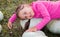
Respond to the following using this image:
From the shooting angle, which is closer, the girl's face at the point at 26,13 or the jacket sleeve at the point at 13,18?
the girl's face at the point at 26,13

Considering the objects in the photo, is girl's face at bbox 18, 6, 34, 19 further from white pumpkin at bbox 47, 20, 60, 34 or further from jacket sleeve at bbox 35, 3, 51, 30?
white pumpkin at bbox 47, 20, 60, 34

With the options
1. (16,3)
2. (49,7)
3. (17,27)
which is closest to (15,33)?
(17,27)

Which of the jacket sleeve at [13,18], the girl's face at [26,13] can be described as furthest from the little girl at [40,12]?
the jacket sleeve at [13,18]

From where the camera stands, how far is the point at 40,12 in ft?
6.23

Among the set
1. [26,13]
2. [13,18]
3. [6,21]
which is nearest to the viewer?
[26,13]

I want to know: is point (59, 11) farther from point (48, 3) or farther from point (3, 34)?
point (3, 34)

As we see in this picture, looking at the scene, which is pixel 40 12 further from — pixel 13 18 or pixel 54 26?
pixel 13 18

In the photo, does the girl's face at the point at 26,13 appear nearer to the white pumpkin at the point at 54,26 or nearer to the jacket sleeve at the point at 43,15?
the jacket sleeve at the point at 43,15

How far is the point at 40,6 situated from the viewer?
191 centimetres

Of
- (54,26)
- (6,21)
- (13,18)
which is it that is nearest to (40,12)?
(54,26)

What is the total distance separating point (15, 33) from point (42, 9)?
379mm

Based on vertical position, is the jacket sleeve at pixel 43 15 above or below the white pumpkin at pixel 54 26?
above

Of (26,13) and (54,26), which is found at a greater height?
(26,13)

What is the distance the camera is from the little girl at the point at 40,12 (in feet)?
6.09
